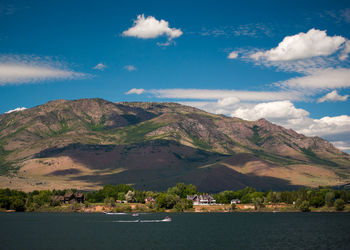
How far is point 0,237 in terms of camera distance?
116875 millimetres

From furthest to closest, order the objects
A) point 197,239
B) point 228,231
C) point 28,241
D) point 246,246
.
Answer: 1. point 228,231
2. point 197,239
3. point 28,241
4. point 246,246

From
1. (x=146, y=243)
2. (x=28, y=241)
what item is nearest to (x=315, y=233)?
(x=146, y=243)

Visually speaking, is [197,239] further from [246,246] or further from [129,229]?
[129,229]

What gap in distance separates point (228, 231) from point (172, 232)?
18139 mm

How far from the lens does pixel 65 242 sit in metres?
108

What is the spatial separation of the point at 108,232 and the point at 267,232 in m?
48.7

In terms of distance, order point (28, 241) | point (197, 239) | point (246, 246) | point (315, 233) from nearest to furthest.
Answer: point (246, 246) → point (28, 241) → point (197, 239) → point (315, 233)

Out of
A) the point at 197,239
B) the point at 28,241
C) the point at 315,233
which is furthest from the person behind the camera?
the point at 315,233

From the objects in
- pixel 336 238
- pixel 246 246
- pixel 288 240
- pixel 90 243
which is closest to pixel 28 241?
pixel 90 243

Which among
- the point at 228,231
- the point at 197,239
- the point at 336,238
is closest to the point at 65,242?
the point at 197,239

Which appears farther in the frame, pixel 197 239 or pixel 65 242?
pixel 197 239

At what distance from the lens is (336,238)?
11525cm

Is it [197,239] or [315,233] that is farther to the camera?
[315,233]

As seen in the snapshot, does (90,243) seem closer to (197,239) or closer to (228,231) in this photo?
A: (197,239)
